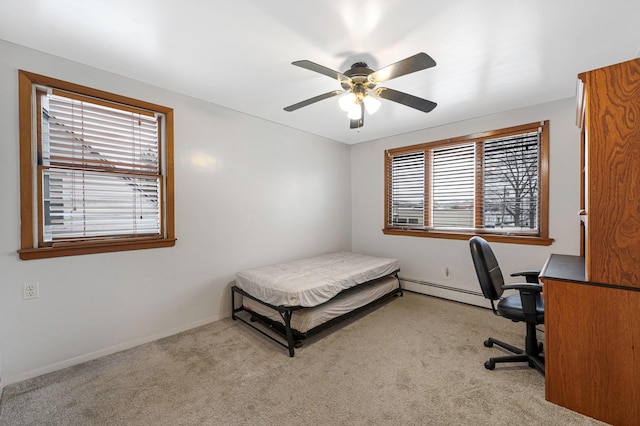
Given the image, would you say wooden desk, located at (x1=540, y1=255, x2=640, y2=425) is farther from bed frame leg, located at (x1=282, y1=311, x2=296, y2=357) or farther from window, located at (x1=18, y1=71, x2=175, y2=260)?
window, located at (x1=18, y1=71, x2=175, y2=260)

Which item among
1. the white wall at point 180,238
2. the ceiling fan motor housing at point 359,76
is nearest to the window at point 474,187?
the white wall at point 180,238

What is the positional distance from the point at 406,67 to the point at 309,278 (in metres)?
2.06

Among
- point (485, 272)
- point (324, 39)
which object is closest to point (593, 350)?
point (485, 272)

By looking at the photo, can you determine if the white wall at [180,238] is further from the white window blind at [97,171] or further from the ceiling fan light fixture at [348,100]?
the ceiling fan light fixture at [348,100]

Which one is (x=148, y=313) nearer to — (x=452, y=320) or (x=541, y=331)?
(x=452, y=320)

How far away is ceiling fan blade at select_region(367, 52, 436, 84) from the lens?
1545 millimetres

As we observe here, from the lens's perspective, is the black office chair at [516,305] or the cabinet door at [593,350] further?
the black office chair at [516,305]

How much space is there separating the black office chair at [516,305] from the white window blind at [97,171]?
2.99m

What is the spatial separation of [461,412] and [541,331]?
5.63 ft

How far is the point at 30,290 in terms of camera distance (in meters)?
1.98

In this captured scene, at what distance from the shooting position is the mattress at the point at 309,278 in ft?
8.03

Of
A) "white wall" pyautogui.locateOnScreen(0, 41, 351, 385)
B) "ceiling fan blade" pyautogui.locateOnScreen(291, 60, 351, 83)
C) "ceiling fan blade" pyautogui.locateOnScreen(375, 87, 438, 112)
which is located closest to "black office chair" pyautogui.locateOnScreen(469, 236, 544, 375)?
"ceiling fan blade" pyautogui.locateOnScreen(375, 87, 438, 112)

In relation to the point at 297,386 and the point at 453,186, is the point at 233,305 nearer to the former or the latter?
the point at 297,386

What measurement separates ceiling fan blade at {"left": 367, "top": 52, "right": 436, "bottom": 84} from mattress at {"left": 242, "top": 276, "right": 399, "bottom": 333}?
2035 mm
